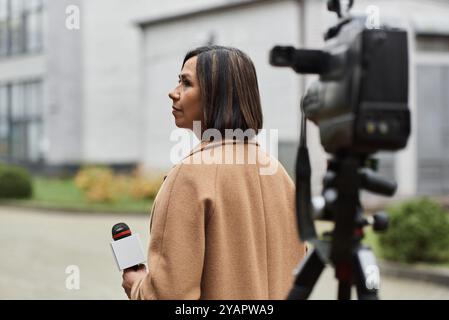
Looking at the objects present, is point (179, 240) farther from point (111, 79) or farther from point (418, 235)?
point (111, 79)

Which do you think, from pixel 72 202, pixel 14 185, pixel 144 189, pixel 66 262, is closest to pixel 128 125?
pixel 14 185

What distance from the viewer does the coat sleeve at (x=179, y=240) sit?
2.14 m

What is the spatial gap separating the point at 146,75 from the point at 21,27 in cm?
1271

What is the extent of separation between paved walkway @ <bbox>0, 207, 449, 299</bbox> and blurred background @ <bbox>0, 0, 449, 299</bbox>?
0.03 m

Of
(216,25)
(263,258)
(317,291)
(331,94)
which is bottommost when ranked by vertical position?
(317,291)

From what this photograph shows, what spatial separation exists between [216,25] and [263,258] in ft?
66.4

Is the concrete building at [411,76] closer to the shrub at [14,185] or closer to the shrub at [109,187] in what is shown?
the shrub at [109,187]

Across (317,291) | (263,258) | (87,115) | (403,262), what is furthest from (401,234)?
(87,115)

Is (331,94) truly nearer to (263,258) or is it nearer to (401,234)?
(263,258)

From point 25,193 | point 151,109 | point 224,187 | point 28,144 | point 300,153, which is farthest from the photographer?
point 28,144

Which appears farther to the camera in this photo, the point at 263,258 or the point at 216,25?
the point at 216,25

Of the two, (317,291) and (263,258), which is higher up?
(263,258)

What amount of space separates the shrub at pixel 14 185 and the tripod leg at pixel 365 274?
20939 mm

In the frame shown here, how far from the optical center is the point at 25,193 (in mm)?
22031
